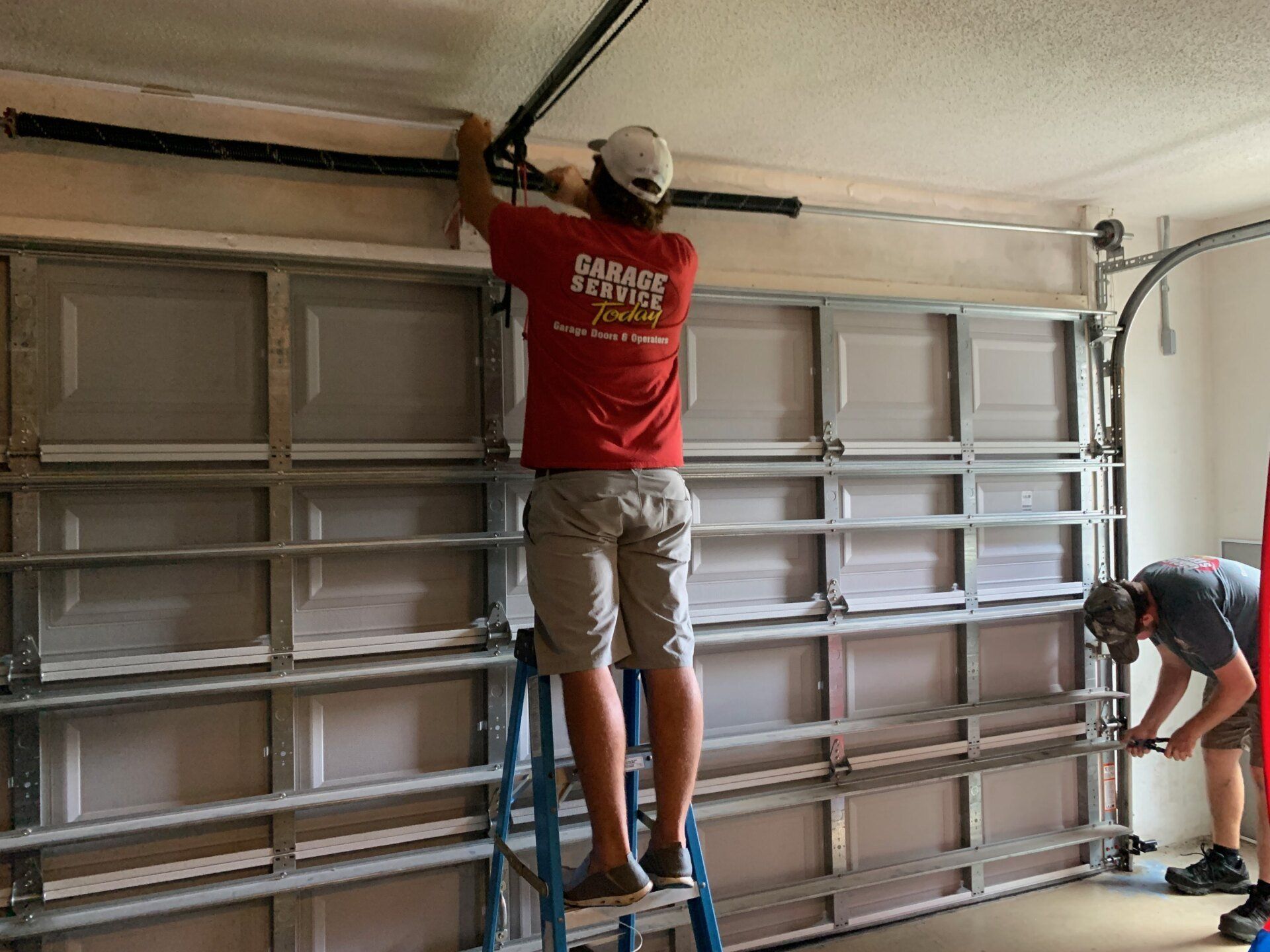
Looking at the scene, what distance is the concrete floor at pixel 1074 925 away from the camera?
3031mm

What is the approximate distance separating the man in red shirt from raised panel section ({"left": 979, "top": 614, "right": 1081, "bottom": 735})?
199 centimetres

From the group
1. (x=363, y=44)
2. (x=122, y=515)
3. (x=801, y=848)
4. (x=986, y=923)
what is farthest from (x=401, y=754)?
(x=986, y=923)

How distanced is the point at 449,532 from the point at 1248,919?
3150 millimetres

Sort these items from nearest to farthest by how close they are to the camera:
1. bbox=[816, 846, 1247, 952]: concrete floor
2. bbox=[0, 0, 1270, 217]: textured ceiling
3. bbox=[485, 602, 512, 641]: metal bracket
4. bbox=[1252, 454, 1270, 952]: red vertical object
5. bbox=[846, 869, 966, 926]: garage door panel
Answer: bbox=[1252, 454, 1270, 952]: red vertical object, bbox=[0, 0, 1270, 217]: textured ceiling, bbox=[485, 602, 512, 641]: metal bracket, bbox=[816, 846, 1247, 952]: concrete floor, bbox=[846, 869, 966, 926]: garage door panel

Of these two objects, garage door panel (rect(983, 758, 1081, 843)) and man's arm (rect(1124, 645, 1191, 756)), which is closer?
man's arm (rect(1124, 645, 1191, 756))

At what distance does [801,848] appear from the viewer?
3113mm

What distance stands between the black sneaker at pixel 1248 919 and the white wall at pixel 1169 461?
64 cm

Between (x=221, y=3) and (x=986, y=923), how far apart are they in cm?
380

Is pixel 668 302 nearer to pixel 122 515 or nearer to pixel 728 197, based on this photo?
pixel 728 197

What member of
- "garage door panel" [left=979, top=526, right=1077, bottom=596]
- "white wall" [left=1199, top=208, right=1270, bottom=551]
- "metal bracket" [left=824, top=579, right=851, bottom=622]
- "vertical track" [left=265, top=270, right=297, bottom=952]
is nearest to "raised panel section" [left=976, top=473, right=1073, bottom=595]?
"garage door panel" [left=979, top=526, right=1077, bottom=596]

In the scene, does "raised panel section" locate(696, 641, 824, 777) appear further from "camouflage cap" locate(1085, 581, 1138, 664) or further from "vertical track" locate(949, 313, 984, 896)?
"camouflage cap" locate(1085, 581, 1138, 664)

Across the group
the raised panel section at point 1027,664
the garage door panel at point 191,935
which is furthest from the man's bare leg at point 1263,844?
the garage door panel at point 191,935

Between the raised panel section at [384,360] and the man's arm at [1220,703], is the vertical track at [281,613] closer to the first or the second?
the raised panel section at [384,360]

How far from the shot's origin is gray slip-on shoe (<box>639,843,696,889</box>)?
1822mm
